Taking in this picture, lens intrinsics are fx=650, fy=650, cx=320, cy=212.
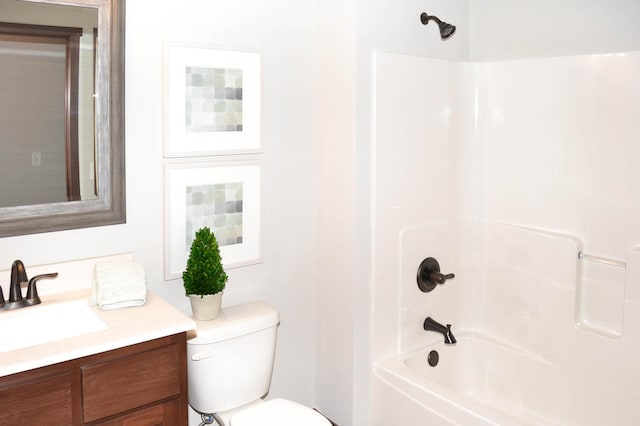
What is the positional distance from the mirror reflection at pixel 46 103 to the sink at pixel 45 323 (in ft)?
1.19

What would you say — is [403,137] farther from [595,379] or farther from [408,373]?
[595,379]

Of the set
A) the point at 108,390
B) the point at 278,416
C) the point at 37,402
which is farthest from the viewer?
the point at 278,416

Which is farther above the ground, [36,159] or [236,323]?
[36,159]

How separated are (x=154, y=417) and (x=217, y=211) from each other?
89 cm

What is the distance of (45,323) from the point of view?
2.15 metres

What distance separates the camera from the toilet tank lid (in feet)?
7.70

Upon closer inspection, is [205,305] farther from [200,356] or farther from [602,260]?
[602,260]

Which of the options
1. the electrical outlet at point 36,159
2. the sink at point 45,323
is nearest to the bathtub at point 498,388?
the sink at point 45,323

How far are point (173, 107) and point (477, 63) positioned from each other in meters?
1.48

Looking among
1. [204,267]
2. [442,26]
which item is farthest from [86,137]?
[442,26]

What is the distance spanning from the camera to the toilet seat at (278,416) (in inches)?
91.4

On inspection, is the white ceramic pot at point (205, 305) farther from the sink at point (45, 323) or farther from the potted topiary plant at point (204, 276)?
the sink at point (45, 323)

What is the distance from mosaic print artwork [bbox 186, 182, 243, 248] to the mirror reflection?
41 cm

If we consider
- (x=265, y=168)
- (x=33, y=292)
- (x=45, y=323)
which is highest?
(x=265, y=168)
